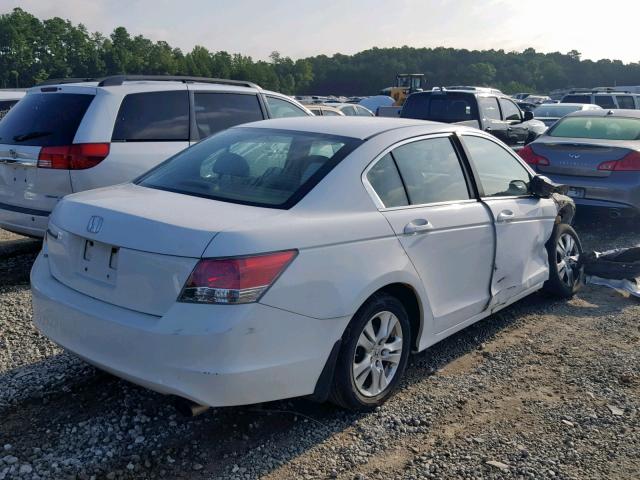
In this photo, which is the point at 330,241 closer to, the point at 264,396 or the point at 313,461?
the point at 264,396

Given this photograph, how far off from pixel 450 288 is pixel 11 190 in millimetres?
4250

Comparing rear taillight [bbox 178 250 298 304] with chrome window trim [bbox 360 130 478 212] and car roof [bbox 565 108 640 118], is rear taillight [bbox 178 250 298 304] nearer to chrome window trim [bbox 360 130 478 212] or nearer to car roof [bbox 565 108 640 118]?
chrome window trim [bbox 360 130 478 212]

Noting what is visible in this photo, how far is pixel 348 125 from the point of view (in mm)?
4195

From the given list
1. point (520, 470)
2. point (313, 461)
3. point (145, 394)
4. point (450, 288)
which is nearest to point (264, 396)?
point (313, 461)

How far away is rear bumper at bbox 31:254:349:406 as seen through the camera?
2879mm

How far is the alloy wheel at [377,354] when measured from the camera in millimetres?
3541

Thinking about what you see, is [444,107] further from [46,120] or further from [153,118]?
[46,120]

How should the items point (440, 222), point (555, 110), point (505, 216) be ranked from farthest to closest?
point (555, 110) < point (505, 216) < point (440, 222)

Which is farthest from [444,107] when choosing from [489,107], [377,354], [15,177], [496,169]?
[377,354]

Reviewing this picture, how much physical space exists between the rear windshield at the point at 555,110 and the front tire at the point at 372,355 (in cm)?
1756

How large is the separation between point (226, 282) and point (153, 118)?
163 inches

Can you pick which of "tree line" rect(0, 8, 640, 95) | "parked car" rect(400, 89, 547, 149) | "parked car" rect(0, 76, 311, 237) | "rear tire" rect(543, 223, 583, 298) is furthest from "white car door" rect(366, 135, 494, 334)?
"tree line" rect(0, 8, 640, 95)

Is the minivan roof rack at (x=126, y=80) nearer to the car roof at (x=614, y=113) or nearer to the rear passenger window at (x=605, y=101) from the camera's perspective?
the car roof at (x=614, y=113)

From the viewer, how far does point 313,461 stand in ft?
10.5
